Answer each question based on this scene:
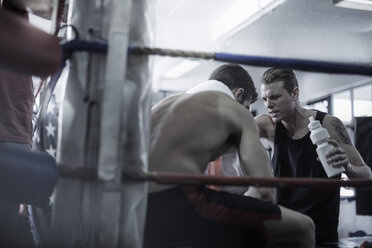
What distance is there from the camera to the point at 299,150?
1832 millimetres

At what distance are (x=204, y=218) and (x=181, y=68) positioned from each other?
5.05 m

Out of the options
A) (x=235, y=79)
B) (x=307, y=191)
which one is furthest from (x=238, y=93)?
(x=307, y=191)

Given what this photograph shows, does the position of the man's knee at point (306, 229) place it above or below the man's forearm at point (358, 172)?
below

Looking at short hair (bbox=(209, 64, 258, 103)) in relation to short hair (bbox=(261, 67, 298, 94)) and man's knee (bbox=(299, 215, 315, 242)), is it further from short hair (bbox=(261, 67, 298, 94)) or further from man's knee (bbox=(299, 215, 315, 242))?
man's knee (bbox=(299, 215, 315, 242))

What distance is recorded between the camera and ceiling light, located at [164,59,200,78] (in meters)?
5.49

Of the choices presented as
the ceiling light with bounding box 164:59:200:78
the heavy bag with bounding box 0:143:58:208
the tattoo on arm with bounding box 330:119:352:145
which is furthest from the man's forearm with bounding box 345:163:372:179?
the ceiling light with bounding box 164:59:200:78

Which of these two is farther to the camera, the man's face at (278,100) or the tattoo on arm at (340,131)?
the man's face at (278,100)

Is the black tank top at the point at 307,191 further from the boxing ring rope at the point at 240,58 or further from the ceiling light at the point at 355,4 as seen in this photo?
the ceiling light at the point at 355,4

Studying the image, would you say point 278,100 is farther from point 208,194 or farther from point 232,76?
point 208,194

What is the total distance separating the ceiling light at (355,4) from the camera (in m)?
3.18

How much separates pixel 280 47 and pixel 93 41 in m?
4.15

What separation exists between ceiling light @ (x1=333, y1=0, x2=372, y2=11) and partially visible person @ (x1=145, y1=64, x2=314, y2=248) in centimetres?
257

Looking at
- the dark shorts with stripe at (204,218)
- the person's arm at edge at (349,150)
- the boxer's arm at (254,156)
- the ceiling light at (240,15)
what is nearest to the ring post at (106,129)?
the dark shorts with stripe at (204,218)

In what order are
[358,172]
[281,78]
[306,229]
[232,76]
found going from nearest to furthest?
[306,229] < [232,76] < [358,172] < [281,78]
